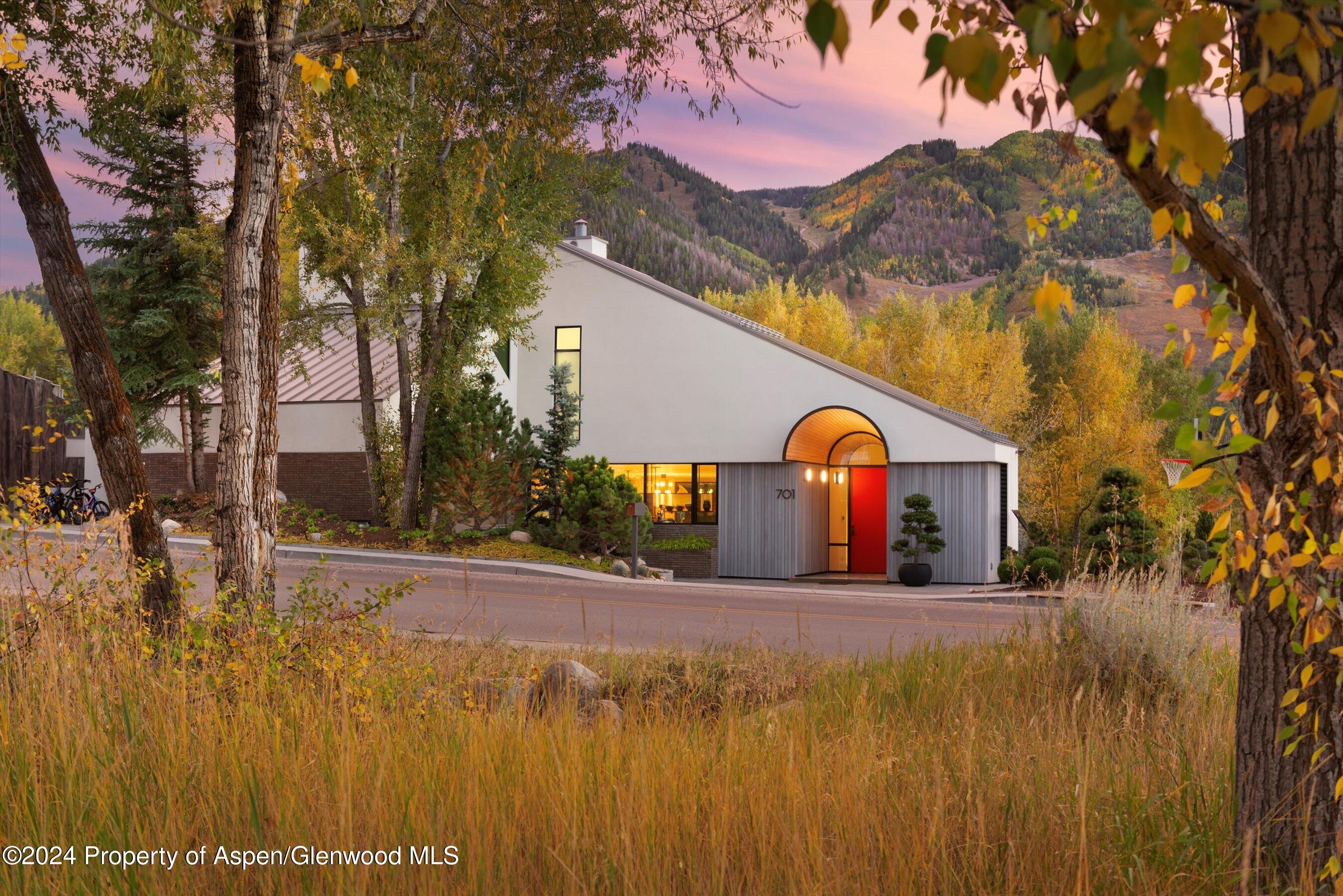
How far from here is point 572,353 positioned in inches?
1013

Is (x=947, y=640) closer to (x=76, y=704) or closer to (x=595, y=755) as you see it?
(x=595, y=755)

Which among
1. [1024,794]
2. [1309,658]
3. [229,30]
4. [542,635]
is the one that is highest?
[229,30]

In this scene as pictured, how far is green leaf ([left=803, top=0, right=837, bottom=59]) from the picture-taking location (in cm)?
120

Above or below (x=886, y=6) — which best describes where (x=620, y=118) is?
above

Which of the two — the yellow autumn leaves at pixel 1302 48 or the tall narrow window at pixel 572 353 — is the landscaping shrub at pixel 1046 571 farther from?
the yellow autumn leaves at pixel 1302 48

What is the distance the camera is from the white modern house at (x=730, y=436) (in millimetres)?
22672

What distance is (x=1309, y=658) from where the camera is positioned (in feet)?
9.39

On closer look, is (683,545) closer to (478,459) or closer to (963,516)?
(478,459)

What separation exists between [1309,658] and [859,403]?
20391mm

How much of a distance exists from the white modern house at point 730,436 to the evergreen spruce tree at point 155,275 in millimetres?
2961

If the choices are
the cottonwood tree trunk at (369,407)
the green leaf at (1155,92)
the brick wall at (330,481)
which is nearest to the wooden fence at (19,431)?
the brick wall at (330,481)

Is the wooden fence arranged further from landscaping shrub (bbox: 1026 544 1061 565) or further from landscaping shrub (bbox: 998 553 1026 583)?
landscaping shrub (bbox: 1026 544 1061 565)

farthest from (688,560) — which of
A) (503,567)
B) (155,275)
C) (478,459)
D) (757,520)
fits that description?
(155,275)

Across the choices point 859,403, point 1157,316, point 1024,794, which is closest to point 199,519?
point 859,403
